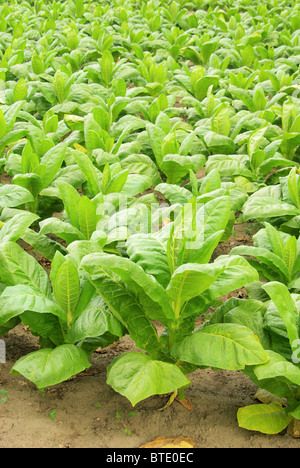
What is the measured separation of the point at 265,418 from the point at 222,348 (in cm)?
35

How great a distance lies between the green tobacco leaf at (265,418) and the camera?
2.10 meters

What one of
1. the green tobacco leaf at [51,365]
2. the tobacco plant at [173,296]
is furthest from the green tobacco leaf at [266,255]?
the green tobacco leaf at [51,365]

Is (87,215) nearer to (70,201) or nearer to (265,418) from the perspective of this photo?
(70,201)

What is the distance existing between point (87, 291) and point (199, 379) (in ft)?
2.34

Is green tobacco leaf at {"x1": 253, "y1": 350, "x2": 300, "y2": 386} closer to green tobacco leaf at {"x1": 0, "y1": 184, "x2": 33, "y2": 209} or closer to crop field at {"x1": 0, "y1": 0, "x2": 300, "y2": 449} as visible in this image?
crop field at {"x1": 0, "y1": 0, "x2": 300, "y2": 449}

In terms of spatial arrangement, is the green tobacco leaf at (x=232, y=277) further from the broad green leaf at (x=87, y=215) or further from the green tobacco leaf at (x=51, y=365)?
the broad green leaf at (x=87, y=215)

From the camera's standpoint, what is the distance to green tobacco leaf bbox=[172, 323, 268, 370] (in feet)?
6.63

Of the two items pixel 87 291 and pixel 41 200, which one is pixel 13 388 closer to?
pixel 87 291

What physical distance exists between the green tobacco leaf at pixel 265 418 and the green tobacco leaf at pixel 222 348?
24 cm

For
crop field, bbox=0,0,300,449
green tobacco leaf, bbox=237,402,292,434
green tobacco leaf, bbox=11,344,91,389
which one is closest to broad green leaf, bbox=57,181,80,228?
crop field, bbox=0,0,300,449

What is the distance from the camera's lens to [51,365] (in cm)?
210

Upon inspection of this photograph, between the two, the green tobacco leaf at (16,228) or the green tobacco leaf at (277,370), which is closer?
the green tobacco leaf at (277,370)

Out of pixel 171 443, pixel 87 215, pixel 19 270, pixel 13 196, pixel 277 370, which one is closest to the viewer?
pixel 277 370

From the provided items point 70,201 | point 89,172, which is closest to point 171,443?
point 70,201
